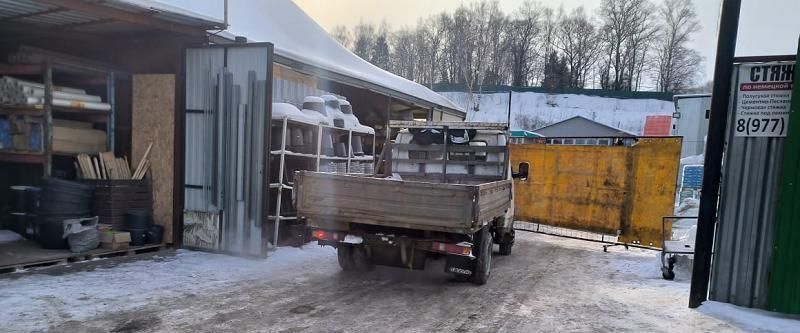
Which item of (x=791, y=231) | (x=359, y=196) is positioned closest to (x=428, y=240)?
(x=359, y=196)

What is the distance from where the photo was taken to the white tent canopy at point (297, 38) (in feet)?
39.4

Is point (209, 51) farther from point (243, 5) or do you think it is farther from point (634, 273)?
point (634, 273)

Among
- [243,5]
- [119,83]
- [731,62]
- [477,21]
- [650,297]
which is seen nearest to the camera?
[731,62]

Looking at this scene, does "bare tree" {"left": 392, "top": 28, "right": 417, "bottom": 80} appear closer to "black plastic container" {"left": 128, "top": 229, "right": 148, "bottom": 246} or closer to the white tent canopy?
the white tent canopy

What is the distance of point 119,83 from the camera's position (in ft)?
29.6

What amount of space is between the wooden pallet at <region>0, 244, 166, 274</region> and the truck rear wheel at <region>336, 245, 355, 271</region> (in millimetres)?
3412

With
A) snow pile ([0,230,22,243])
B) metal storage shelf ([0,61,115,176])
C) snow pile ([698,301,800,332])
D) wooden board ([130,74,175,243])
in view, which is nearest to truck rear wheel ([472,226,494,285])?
snow pile ([698,301,800,332])

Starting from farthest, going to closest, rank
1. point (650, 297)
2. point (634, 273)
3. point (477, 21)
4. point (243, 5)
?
point (477, 21) < point (243, 5) < point (634, 273) < point (650, 297)

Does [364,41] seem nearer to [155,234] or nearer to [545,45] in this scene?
[545,45]

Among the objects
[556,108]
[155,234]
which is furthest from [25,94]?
[556,108]

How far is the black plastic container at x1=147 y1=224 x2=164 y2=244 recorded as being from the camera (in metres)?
8.23

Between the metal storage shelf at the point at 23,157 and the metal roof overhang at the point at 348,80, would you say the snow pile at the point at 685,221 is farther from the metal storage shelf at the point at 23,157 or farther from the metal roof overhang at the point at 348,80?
the metal storage shelf at the point at 23,157

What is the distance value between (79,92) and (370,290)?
20.6 ft

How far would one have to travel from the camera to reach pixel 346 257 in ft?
23.5
